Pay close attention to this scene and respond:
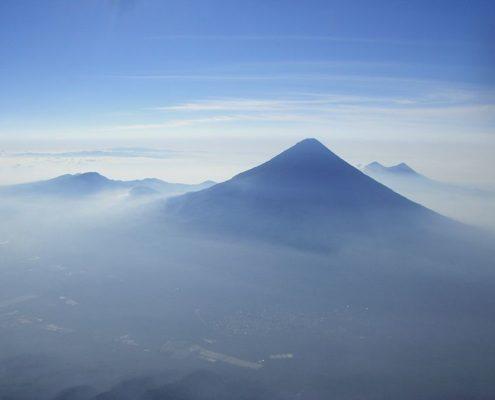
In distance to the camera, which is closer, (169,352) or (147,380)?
(147,380)

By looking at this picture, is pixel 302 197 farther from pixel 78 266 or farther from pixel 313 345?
pixel 313 345

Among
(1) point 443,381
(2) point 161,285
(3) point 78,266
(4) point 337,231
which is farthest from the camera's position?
(4) point 337,231

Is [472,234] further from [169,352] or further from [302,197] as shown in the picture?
[169,352]

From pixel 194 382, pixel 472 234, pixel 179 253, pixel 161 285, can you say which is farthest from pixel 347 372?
pixel 472 234

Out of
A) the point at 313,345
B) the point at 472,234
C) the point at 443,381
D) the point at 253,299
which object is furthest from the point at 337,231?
the point at 443,381

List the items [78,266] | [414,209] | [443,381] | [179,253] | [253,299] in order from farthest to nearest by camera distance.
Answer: [414,209] → [179,253] → [78,266] → [253,299] → [443,381]

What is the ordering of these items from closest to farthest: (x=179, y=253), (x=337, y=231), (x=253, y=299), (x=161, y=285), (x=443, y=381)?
(x=443, y=381) < (x=253, y=299) < (x=161, y=285) < (x=179, y=253) < (x=337, y=231)

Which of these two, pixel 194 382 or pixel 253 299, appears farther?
pixel 253 299

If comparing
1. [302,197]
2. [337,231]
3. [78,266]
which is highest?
[302,197]

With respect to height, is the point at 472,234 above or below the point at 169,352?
above
